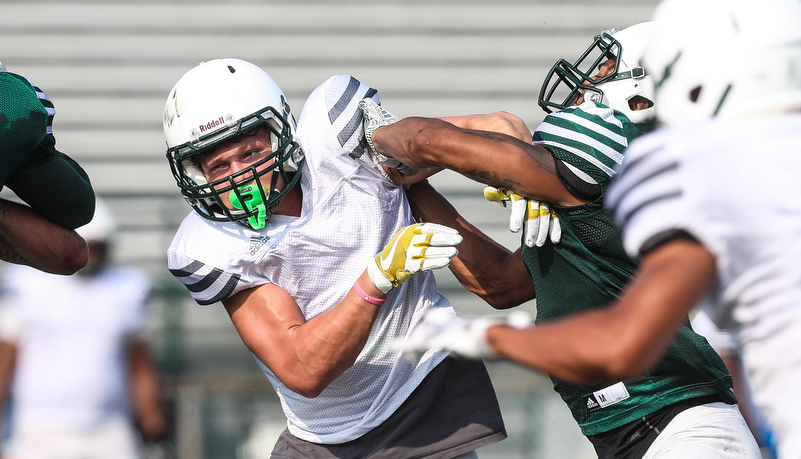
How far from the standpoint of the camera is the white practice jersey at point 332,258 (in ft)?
8.03

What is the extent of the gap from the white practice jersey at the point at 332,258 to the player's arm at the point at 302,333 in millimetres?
74

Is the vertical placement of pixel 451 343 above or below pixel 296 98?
above

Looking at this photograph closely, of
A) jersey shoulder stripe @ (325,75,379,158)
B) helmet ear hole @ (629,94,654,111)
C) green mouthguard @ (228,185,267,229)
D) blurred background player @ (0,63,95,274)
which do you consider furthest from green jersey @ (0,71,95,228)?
helmet ear hole @ (629,94,654,111)

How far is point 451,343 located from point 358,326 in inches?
29.4

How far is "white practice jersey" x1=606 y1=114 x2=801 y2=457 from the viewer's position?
135 cm

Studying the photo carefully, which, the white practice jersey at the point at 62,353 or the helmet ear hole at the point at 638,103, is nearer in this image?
the helmet ear hole at the point at 638,103

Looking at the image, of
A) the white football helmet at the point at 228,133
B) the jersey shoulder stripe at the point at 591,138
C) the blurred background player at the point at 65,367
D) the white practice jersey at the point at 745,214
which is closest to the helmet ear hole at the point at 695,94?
the white practice jersey at the point at 745,214

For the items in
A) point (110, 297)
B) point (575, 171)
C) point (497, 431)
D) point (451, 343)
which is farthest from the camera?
point (110, 297)

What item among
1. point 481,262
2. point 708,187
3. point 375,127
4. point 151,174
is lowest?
point 151,174

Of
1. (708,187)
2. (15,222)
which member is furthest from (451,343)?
(15,222)

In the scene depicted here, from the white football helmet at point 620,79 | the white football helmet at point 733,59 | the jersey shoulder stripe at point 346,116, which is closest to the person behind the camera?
the white football helmet at point 733,59

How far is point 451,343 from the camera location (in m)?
1.52

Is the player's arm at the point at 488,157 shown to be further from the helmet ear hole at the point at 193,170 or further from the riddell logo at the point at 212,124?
the helmet ear hole at the point at 193,170

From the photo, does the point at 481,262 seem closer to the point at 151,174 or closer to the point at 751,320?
the point at 751,320
